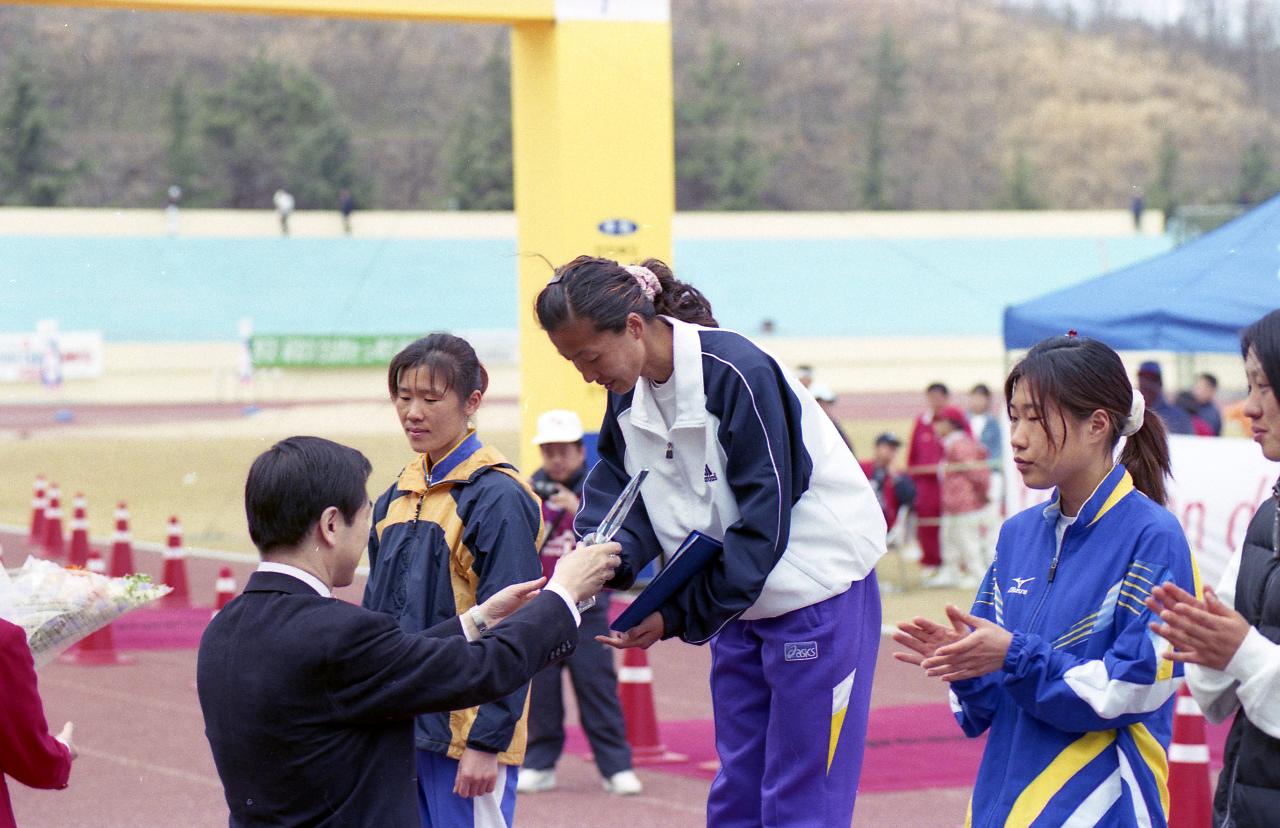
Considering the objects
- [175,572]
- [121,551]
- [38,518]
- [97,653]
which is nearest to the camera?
[97,653]

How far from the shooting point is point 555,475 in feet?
26.2

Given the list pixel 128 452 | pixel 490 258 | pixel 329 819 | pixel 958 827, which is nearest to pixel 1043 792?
pixel 329 819

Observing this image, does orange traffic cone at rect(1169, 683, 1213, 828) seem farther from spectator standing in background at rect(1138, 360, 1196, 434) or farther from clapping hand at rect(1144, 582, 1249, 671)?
spectator standing in background at rect(1138, 360, 1196, 434)

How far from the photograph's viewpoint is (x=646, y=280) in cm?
395

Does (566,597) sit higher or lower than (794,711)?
higher

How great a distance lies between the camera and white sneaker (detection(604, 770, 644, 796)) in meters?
7.52

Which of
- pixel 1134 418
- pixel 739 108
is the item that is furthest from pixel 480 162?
pixel 1134 418

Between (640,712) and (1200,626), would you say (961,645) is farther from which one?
(640,712)

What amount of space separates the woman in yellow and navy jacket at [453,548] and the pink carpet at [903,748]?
3535mm

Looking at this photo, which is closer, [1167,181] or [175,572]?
[175,572]

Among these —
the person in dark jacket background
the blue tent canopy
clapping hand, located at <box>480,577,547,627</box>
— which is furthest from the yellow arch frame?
the person in dark jacket background

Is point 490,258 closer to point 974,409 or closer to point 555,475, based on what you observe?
point 974,409

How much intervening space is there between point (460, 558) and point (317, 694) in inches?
47.0

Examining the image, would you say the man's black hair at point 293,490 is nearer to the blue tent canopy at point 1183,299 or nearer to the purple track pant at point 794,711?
the purple track pant at point 794,711
